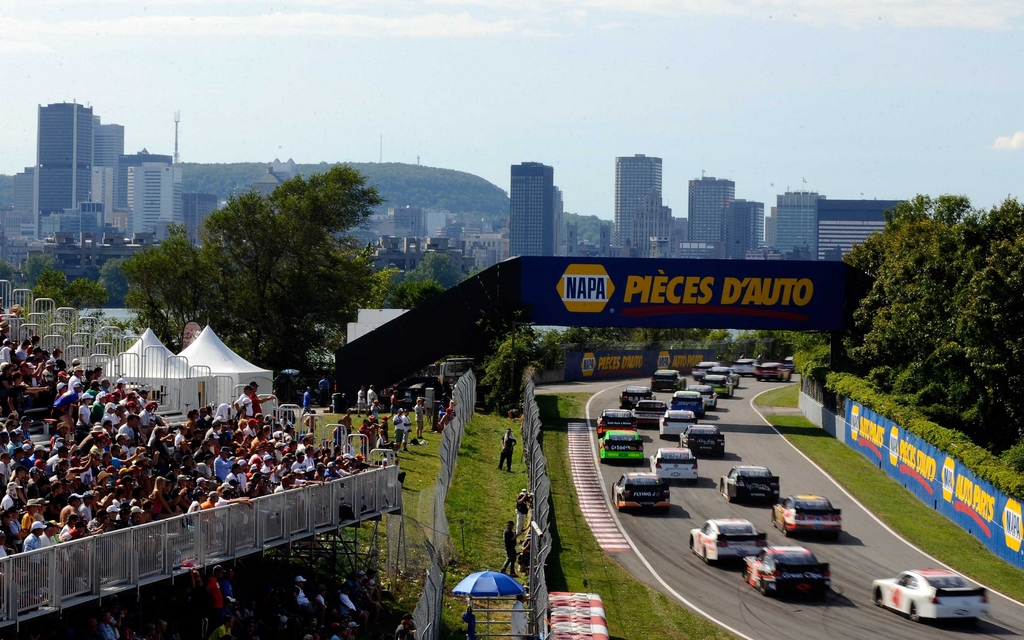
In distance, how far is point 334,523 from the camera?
24484 millimetres

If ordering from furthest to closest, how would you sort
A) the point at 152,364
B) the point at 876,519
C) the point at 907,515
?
the point at 907,515, the point at 876,519, the point at 152,364

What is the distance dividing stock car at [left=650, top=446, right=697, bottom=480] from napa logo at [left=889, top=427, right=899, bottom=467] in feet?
26.4

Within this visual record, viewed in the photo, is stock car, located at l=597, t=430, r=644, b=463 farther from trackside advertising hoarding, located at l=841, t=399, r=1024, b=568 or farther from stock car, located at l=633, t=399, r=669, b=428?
trackside advertising hoarding, located at l=841, t=399, r=1024, b=568

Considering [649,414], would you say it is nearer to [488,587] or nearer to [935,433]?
[935,433]

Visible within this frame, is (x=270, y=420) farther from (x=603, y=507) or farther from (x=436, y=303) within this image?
(x=436, y=303)

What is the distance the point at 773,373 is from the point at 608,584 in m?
59.4

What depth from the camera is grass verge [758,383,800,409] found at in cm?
7200

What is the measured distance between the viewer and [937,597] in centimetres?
2781

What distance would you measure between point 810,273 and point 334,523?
39.2 m

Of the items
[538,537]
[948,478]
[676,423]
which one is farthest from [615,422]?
[538,537]

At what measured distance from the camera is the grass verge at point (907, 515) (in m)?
33.7

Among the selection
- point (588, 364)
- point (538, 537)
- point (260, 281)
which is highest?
point (260, 281)

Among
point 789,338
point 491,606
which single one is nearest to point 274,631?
point 491,606

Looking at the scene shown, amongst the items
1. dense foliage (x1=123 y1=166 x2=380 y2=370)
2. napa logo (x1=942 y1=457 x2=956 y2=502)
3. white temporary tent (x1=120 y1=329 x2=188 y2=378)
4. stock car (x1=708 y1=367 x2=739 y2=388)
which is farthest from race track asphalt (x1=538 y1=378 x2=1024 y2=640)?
dense foliage (x1=123 y1=166 x2=380 y2=370)
